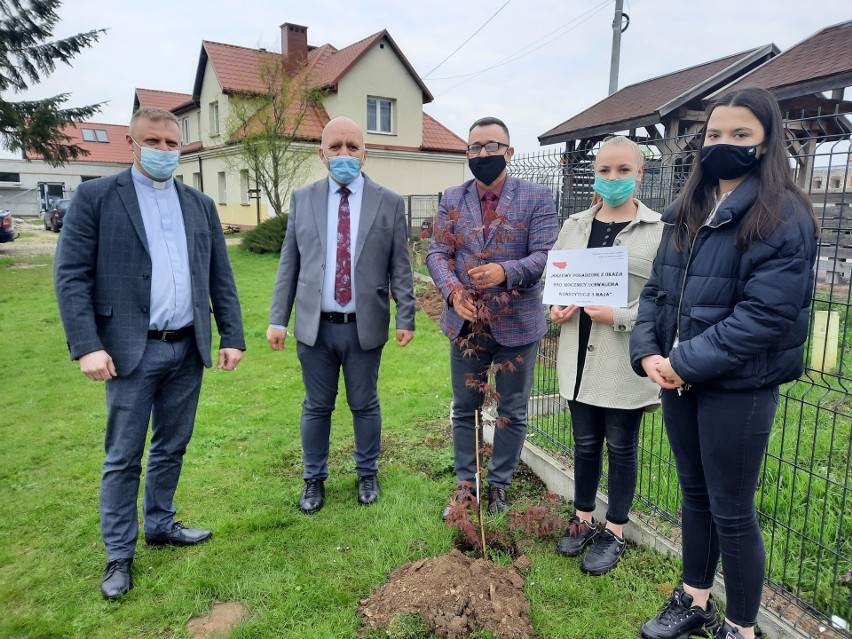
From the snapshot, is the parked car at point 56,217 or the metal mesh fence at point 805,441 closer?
the metal mesh fence at point 805,441

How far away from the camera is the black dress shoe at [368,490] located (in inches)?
142

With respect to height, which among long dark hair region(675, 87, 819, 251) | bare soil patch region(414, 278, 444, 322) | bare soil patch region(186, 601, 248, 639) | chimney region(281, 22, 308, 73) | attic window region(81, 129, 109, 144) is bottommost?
bare soil patch region(186, 601, 248, 639)

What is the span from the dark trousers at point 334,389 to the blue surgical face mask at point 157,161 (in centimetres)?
117

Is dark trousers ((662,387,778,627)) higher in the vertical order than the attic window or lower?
lower

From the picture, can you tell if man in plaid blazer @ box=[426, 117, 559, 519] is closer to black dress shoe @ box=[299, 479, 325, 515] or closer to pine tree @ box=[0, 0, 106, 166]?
black dress shoe @ box=[299, 479, 325, 515]

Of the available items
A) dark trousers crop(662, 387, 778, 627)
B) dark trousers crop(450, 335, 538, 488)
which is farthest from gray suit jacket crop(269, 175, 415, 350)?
dark trousers crop(662, 387, 778, 627)

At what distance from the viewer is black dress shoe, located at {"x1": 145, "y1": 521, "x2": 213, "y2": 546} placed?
10.3 feet

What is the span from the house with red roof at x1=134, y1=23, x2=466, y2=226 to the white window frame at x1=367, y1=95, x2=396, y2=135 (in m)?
0.04

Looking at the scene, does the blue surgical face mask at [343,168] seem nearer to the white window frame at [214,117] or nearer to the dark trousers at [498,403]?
the dark trousers at [498,403]

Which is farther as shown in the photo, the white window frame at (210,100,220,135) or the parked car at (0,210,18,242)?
the white window frame at (210,100,220,135)

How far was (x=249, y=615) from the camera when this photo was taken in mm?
2605

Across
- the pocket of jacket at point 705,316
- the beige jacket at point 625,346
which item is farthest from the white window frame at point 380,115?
the pocket of jacket at point 705,316

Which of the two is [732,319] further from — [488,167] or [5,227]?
[5,227]

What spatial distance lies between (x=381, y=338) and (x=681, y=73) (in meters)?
10.9
